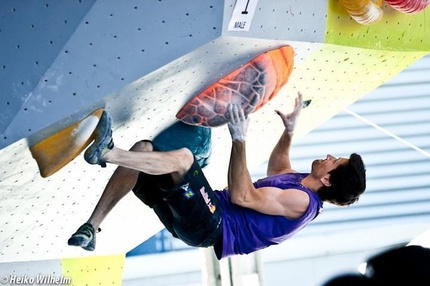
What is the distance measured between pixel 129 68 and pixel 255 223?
2.80 feet

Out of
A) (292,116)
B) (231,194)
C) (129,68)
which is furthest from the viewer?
(292,116)

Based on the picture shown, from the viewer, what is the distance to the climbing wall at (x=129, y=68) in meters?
2.36

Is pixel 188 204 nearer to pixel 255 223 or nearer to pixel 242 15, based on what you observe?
pixel 255 223

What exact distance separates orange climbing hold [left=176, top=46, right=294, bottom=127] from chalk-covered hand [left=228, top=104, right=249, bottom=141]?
0.37 feet

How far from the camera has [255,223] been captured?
304 centimetres

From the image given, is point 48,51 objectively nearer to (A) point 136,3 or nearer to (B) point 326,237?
(A) point 136,3

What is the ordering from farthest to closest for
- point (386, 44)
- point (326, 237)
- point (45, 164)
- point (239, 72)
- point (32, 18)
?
point (326, 237) → point (386, 44) → point (239, 72) → point (45, 164) → point (32, 18)

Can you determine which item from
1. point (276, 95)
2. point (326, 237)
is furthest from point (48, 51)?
point (326, 237)

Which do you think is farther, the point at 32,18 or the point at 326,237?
the point at 326,237

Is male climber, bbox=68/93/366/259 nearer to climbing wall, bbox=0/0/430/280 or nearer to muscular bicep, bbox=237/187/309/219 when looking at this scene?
muscular bicep, bbox=237/187/309/219

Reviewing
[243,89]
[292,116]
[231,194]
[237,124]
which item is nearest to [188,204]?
[231,194]

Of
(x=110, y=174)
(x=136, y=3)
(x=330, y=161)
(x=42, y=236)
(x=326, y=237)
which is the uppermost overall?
(x=136, y=3)

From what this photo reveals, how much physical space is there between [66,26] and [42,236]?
1254mm

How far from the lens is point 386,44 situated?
3330 millimetres
